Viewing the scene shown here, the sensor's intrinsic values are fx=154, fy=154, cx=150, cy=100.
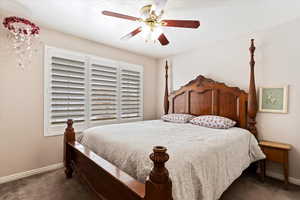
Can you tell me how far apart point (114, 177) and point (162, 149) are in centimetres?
62

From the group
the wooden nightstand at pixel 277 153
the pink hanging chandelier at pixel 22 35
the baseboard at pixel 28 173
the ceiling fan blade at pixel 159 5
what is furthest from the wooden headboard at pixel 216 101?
the pink hanging chandelier at pixel 22 35

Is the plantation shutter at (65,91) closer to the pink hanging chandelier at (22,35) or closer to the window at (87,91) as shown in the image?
the window at (87,91)

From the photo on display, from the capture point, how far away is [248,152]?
2.27 m

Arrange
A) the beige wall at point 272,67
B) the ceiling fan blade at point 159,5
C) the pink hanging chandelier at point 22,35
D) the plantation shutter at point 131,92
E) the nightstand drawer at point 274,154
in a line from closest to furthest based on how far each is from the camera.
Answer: the ceiling fan blade at point 159,5 → the pink hanging chandelier at point 22,35 → the nightstand drawer at point 274,154 → the beige wall at point 272,67 → the plantation shutter at point 131,92

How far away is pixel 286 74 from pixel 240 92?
683mm

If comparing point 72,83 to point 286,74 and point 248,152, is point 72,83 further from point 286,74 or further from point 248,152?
point 286,74

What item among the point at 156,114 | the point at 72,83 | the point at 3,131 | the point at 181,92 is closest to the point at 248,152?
the point at 181,92

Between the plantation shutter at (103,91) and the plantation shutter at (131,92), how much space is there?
0.56ft

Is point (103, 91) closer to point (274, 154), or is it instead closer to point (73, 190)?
point (73, 190)

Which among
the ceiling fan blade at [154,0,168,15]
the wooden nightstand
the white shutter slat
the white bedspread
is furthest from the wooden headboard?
the white shutter slat

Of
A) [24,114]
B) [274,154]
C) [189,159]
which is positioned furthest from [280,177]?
[24,114]

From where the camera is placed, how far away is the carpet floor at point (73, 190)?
1989 mm

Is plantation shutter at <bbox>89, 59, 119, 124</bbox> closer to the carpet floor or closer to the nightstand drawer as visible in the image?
the carpet floor

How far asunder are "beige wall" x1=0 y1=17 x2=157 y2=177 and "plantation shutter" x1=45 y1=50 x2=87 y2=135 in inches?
5.9
